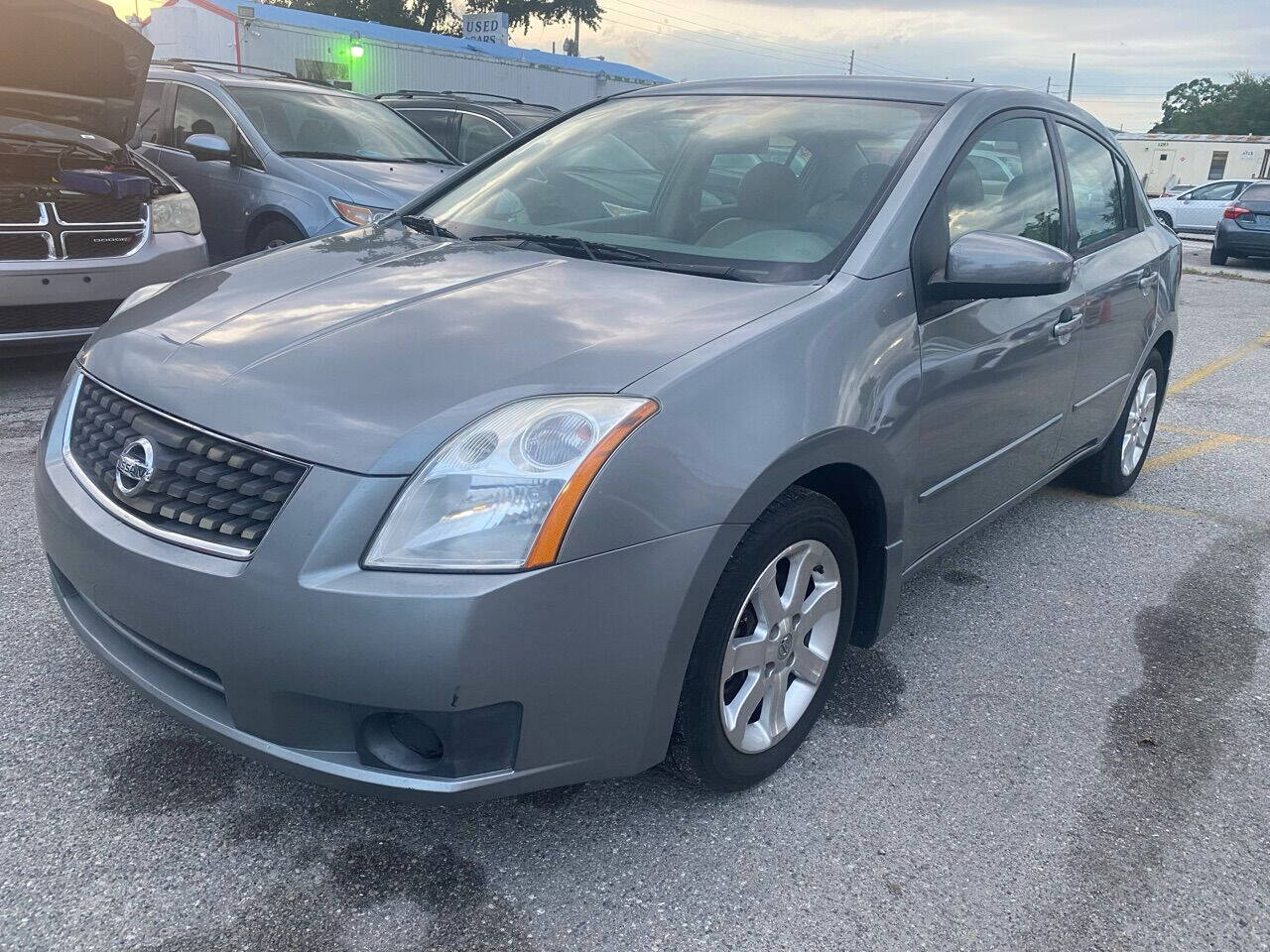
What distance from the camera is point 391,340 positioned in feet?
7.19

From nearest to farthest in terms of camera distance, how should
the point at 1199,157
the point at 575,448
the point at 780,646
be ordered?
1. the point at 575,448
2. the point at 780,646
3. the point at 1199,157

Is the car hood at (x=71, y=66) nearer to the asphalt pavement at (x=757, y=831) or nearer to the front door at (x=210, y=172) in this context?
the front door at (x=210, y=172)

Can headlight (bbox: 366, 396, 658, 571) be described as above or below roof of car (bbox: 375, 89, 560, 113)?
below

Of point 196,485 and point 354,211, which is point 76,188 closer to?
point 354,211

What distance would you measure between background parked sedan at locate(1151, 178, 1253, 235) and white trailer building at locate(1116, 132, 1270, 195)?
17847mm

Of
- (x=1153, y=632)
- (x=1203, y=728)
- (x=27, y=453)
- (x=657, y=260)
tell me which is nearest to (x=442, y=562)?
(x=657, y=260)

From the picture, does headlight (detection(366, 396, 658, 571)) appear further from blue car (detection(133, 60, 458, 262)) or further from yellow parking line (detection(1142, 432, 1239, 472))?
blue car (detection(133, 60, 458, 262))

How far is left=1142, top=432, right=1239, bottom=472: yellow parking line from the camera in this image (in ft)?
17.4

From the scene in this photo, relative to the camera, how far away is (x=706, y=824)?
227 cm

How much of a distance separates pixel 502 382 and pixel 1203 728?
2.13 m

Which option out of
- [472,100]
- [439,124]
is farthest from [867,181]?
[472,100]

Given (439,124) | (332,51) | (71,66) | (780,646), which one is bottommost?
(780,646)

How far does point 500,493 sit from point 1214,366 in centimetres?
787

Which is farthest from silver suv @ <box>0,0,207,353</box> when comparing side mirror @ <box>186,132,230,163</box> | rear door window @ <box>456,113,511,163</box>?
rear door window @ <box>456,113,511,163</box>
